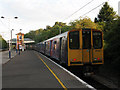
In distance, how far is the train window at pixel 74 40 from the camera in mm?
10688

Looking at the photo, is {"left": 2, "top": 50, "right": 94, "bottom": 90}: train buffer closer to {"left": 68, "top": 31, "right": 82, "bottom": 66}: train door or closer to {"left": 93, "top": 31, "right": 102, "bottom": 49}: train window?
{"left": 68, "top": 31, "right": 82, "bottom": 66}: train door

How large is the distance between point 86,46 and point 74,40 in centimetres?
91

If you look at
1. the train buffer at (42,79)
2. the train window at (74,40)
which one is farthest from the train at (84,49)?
the train buffer at (42,79)

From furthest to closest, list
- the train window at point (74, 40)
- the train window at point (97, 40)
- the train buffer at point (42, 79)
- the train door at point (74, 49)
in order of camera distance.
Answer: the train window at point (97, 40)
the train window at point (74, 40)
the train door at point (74, 49)
the train buffer at point (42, 79)

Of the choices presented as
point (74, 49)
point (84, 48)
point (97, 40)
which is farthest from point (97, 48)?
point (74, 49)

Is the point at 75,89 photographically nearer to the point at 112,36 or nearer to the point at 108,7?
the point at 112,36

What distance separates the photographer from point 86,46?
10.8m

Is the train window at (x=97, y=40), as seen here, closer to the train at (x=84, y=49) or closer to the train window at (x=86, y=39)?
the train at (x=84, y=49)

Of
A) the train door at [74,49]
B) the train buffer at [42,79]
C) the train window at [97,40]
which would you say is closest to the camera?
the train buffer at [42,79]

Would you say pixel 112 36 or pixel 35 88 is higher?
pixel 112 36

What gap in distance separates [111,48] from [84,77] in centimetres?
294

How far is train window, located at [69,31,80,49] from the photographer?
10.7 m

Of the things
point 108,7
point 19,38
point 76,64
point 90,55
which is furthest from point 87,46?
point 19,38

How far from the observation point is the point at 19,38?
264 ft
